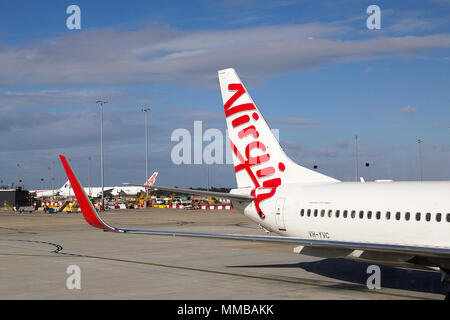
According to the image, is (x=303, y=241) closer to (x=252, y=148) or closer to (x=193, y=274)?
(x=193, y=274)

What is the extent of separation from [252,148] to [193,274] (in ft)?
20.8

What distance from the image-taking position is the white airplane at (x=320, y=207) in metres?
18.0

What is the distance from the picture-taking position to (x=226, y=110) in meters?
27.1

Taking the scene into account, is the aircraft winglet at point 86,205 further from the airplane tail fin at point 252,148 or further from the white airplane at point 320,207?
the airplane tail fin at point 252,148

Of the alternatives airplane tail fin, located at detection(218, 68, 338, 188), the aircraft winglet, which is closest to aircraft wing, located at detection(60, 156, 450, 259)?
the aircraft winglet

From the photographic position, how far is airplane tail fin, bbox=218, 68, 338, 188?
83.6 ft

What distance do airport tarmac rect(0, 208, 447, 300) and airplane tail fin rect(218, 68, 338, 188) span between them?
4111 millimetres

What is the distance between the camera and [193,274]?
24.2m

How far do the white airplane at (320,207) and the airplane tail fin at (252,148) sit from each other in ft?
0.15

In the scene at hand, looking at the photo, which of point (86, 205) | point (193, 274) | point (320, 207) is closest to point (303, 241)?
point (320, 207)
